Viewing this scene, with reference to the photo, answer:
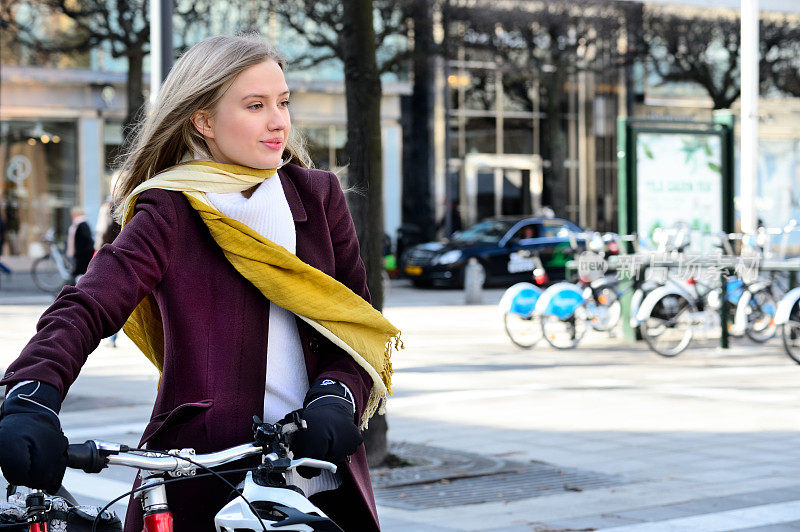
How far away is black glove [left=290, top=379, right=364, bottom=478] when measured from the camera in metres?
2.09

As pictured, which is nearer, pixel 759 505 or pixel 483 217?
pixel 759 505

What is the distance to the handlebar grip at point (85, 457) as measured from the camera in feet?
6.31

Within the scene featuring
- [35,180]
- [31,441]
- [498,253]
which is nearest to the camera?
[31,441]

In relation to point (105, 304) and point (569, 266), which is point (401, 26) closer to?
point (569, 266)

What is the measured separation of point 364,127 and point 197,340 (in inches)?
214

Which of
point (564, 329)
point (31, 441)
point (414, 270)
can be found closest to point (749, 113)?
point (564, 329)

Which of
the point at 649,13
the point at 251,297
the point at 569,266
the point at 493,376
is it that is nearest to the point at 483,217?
the point at 649,13

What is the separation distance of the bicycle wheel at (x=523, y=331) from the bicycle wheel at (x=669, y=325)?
1.28m

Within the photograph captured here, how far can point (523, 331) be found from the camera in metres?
14.1

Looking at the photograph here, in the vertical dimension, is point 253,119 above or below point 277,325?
above

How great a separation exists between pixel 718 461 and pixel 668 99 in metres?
34.4

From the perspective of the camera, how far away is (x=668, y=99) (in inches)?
1591

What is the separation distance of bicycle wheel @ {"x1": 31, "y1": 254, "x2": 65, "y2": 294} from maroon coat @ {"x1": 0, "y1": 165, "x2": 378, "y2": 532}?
22.0 metres

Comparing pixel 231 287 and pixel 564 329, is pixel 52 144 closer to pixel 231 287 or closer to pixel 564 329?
pixel 564 329
